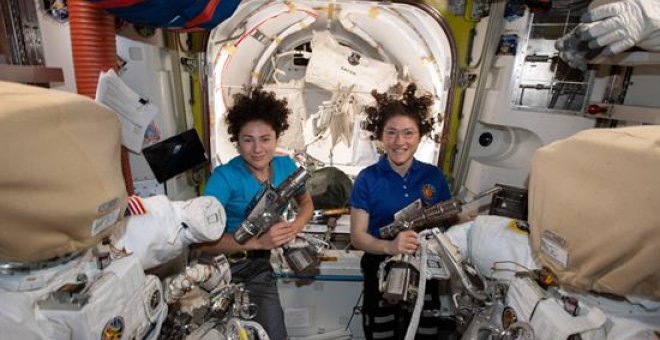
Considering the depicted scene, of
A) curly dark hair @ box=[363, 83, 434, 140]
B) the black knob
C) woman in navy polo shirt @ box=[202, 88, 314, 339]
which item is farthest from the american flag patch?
the black knob

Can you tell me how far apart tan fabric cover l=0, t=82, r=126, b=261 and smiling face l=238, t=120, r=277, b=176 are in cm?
95

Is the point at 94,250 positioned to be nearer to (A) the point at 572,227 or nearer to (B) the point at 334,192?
(A) the point at 572,227

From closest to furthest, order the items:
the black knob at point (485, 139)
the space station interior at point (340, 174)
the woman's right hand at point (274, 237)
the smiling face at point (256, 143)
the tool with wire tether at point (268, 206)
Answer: the space station interior at point (340, 174)
the tool with wire tether at point (268, 206)
the woman's right hand at point (274, 237)
the smiling face at point (256, 143)
the black knob at point (485, 139)

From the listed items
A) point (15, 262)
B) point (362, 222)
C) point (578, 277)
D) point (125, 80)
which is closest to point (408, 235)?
point (362, 222)

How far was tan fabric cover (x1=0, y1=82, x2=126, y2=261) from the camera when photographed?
535mm

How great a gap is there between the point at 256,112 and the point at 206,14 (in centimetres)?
52

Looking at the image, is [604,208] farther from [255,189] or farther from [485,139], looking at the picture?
[485,139]

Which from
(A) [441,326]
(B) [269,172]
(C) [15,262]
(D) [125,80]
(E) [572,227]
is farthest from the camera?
(A) [441,326]

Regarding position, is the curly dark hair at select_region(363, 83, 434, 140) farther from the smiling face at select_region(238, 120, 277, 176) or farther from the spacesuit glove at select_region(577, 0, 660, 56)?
the spacesuit glove at select_region(577, 0, 660, 56)

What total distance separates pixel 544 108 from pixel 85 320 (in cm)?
241

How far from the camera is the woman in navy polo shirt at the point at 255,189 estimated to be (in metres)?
1.59

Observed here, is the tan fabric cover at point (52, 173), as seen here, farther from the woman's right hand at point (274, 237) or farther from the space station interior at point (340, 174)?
the woman's right hand at point (274, 237)

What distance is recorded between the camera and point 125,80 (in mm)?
1684

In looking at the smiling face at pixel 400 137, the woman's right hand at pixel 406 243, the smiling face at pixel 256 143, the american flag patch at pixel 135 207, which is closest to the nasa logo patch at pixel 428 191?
the smiling face at pixel 400 137
